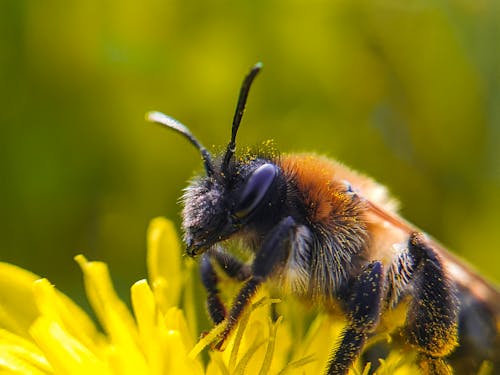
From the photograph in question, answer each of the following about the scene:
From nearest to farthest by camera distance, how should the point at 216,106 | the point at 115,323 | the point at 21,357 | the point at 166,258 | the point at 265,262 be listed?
1. the point at 265,262
2. the point at 21,357
3. the point at 115,323
4. the point at 166,258
5. the point at 216,106

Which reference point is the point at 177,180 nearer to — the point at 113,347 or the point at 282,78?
the point at 282,78

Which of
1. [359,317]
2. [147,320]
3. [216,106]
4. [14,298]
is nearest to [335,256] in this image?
[359,317]

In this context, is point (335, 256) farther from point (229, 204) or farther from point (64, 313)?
point (64, 313)

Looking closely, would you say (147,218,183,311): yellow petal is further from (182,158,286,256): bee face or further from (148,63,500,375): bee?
(182,158,286,256): bee face

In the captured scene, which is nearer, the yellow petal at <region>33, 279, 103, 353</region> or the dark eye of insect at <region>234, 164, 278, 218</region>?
the dark eye of insect at <region>234, 164, 278, 218</region>

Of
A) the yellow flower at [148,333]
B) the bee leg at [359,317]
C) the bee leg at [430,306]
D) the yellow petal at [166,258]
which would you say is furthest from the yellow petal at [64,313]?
the bee leg at [430,306]

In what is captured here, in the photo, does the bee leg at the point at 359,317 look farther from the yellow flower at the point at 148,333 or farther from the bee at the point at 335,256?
the yellow flower at the point at 148,333

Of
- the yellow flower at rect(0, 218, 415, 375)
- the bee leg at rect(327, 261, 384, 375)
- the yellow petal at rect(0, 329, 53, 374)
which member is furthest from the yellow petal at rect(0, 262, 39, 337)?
the bee leg at rect(327, 261, 384, 375)

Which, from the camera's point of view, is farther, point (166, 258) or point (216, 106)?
point (216, 106)
